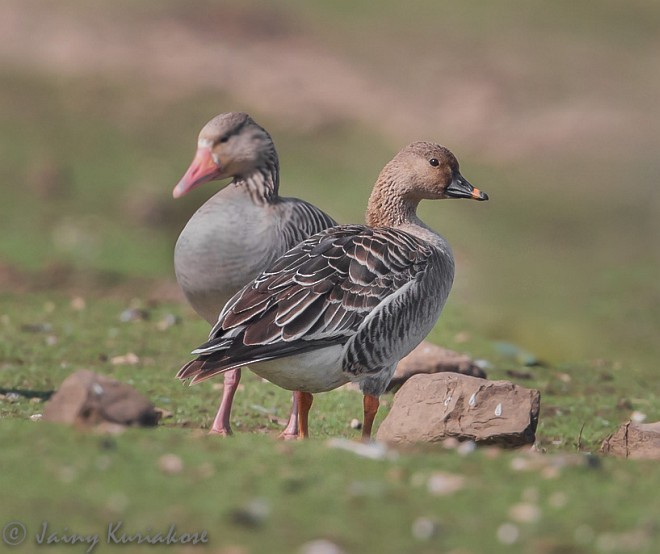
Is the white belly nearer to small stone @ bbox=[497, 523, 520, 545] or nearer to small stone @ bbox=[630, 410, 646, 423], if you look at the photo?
small stone @ bbox=[497, 523, 520, 545]

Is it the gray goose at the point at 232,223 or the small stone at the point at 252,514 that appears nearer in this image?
the small stone at the point at 252,514

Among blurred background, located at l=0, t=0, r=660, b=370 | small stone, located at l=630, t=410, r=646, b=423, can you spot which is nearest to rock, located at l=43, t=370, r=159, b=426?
small stone, located at l=630, t=410, r=646, b=423

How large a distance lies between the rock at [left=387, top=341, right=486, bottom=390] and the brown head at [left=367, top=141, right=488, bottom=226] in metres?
1.56

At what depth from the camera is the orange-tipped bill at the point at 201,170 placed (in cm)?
850

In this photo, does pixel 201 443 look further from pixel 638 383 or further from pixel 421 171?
pixel 638 383

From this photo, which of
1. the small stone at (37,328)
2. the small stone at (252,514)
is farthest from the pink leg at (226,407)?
the small stone at (37,328)

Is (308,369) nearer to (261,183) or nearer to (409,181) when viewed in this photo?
(261,183)

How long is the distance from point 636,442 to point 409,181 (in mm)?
2499

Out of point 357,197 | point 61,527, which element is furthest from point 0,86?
point 61,527

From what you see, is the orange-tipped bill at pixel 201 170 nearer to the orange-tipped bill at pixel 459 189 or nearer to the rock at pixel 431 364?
the orange-tipped bill at pixel 459 189

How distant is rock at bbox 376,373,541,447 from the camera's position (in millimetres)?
7637

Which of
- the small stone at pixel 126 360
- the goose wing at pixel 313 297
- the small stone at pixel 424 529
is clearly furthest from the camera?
the small stone at pixel 126 360

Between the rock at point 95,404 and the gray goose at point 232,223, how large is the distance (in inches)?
62.2

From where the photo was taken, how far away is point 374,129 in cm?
2322
